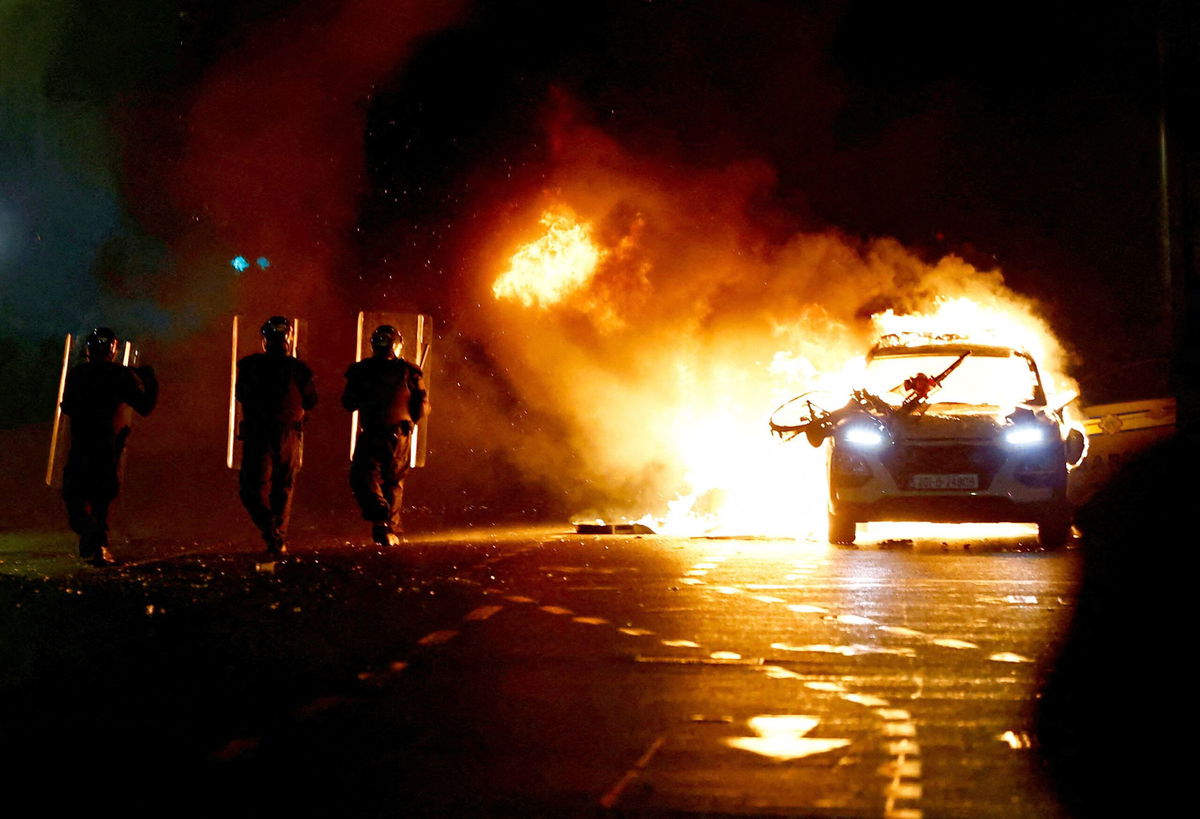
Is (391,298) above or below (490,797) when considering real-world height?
above

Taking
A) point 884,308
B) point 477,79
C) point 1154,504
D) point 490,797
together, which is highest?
point 477,79

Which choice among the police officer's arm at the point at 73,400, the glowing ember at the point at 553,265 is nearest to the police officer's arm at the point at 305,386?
the police officer's arm at the point at 73,400

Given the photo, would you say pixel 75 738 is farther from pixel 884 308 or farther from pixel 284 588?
pixel 884 308

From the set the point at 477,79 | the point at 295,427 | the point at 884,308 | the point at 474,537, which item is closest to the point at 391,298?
the point at 477,79

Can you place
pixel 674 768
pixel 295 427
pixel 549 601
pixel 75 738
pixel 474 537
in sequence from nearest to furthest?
pixel 674 768
pixel 75 738
pixel 549 601
pixel 295 427
pixel 474 537

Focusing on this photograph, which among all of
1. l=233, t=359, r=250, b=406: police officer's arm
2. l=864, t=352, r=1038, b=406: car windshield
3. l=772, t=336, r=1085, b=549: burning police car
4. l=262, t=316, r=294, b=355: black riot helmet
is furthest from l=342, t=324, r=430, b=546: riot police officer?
l=864, t=352, r=1038, b=406: car windshield

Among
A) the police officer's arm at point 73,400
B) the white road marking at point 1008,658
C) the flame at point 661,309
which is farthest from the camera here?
the flame at point 661,309

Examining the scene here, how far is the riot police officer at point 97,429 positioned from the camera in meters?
12.8

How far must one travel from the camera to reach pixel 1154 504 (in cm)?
1734

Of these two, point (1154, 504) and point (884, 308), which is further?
point (884, 308)

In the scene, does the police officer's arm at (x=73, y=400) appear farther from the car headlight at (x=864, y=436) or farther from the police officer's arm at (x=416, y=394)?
the car headlight at (x=864, y=436)

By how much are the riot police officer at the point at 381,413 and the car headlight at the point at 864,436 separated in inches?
157

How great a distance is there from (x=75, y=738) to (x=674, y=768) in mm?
2282

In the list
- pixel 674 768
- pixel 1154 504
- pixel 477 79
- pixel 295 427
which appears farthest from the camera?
pixel 477 79
